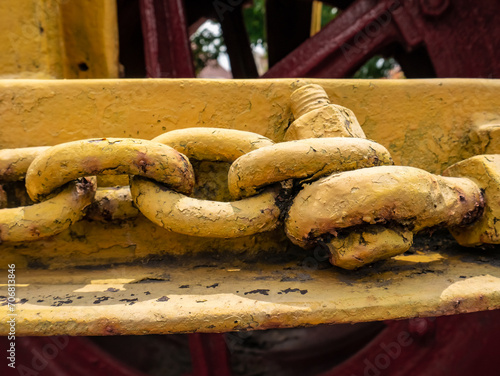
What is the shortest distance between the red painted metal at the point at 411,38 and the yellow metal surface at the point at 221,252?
716mm

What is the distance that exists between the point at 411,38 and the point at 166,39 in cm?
124

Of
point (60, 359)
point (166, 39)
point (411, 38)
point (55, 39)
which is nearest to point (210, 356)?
point (60, 359)

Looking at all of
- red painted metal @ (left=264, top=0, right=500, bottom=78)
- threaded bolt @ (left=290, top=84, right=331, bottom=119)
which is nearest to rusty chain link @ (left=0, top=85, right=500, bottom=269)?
threaded bolt @ (left=290, top=84, right=331, bottom=119)

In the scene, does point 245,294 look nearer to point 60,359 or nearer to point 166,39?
point 60,359

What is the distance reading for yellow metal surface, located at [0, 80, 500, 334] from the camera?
59cm

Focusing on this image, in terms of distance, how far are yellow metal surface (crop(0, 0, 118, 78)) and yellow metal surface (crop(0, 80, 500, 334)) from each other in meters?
0.36

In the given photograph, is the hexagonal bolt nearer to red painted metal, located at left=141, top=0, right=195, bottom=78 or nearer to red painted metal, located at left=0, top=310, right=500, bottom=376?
red painted metal, located at left=0, top=310, right=500, bottom=376

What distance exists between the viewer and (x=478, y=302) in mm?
615

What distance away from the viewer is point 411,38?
1.63 metres

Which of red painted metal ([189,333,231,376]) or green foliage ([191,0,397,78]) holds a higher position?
green foliage ([191,0,397,78])

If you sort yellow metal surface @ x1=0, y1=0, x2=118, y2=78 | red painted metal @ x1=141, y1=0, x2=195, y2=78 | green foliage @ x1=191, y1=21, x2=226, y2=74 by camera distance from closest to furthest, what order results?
yellow metal surface @ x1=0, y1=0, x2=118, y2=78, red painted metal @ x1=141, y1=0, x2=195, y2=78, green foliage @ x1=191, y1=21, x2=226, y2=74

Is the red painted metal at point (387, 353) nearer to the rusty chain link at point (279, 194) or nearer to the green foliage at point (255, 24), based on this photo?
the rusty chain link at point (279, 194)

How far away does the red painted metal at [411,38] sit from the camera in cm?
148

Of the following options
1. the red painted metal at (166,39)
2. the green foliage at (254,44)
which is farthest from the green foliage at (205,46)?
the red painted metal at (166,39)
